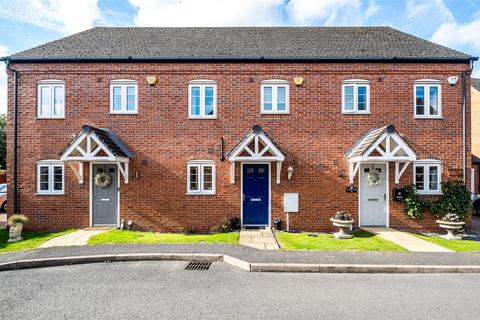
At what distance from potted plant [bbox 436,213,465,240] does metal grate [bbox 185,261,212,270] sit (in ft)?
27.2

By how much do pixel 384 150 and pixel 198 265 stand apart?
308 inches

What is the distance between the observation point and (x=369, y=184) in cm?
1035

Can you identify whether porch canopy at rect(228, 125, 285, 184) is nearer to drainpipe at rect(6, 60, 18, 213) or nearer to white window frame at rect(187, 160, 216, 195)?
white window frame at rect(187, 160, 216, 195)

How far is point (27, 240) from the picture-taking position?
9023 mm

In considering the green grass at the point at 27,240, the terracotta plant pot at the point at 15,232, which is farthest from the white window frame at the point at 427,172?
the terracotta plant pot at the point at 15,232

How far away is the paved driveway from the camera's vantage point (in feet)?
14.8

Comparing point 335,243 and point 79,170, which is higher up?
point 79,170

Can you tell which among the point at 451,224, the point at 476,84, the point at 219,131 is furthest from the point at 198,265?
the point at 476,84

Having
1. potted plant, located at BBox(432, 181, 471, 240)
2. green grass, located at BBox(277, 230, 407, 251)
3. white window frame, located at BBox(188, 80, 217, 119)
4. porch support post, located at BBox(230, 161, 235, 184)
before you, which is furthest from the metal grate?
potted plant, located at BBox(432, 181, 471, 240)

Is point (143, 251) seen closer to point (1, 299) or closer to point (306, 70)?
point (1, 299)

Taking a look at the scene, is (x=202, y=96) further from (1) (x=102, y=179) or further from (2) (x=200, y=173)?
(1) (x=102, y=179)

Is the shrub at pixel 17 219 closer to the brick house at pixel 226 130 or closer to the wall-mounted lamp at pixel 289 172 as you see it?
the brick house at pixel 226 130

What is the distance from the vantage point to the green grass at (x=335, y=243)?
780 cm

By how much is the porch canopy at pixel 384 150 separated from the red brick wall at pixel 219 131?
542mm
